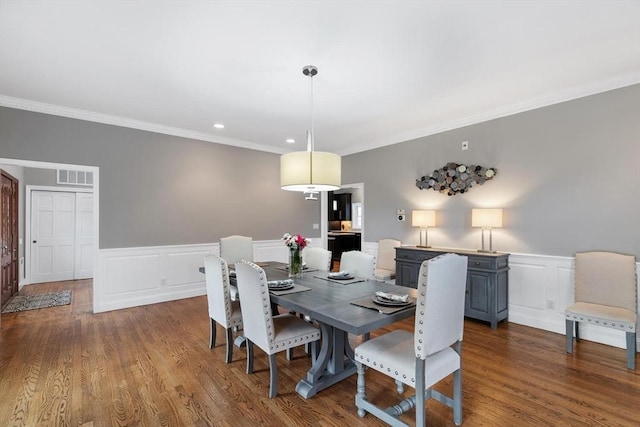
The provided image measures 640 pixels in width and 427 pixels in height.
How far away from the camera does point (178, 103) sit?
3.84 m

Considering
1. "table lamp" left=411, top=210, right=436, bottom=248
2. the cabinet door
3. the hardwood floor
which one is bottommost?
the hardwood floor

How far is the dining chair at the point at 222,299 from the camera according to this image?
272cm

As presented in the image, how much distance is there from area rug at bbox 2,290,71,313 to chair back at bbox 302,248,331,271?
393cm

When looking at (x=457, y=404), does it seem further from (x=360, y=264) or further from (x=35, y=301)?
(x=35, y=301)

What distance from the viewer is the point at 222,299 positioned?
9.07 ft

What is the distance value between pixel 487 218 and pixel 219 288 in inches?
127

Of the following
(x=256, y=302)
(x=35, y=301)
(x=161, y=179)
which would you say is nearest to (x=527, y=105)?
(x=256, y=302)

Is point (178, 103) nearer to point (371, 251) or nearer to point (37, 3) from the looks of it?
point (37, 3)

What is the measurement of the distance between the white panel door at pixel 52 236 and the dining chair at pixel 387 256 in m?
6.28

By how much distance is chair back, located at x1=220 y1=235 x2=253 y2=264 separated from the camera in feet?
14.1

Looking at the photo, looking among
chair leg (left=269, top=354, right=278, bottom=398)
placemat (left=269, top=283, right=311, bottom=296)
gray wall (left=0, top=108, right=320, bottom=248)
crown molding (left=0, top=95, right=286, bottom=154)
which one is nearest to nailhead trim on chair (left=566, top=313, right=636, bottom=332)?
placemat (left=269, top=283, right=311, bottom=296)

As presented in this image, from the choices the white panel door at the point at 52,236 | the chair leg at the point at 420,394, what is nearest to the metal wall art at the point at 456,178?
the chair leg at the point at 420,394

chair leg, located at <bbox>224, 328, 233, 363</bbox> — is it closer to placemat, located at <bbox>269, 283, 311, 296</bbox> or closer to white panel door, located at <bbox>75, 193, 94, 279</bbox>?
placemat, located at <bbox>269, 283, 311, 296</bbox>

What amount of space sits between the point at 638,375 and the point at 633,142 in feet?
7.17
